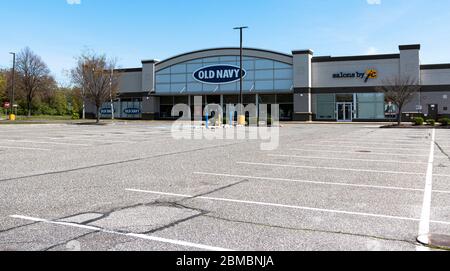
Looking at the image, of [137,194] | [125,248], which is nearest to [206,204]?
[137,194]

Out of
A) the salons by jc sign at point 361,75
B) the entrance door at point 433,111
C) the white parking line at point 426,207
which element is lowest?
the white parking line at point 426,207

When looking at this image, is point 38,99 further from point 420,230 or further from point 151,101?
point 420,230

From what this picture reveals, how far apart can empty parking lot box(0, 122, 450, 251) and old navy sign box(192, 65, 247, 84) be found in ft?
138

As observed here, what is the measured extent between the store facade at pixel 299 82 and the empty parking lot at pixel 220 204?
3846cm

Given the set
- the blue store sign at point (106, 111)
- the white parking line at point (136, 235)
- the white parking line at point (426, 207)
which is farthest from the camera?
the blue store sign at point (106, 111)

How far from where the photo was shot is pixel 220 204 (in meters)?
6.91

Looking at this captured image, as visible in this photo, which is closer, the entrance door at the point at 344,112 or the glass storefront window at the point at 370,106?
the glass storefront window at the point at 370,106

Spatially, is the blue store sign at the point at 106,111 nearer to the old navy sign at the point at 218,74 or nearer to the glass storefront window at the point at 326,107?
the old navy sign at the point at 218,74

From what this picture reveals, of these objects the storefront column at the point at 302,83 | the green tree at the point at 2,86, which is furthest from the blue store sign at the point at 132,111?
the green tree at the point at 2,86

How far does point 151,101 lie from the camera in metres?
58.7

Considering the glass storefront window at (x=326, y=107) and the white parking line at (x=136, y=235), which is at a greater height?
the glass storefront window at (x=326, y=107)

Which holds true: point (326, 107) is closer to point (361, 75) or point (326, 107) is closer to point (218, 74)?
point (361, 75)

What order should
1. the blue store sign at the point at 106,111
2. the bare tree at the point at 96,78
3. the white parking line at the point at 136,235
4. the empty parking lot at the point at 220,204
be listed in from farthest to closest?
the blue store sign at the point at 106,111, the bare tree at the point at 96,78, the empty parking lot at the point at 220,204, the white parking line at the point at 136,235

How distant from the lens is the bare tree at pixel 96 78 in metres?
46.1
